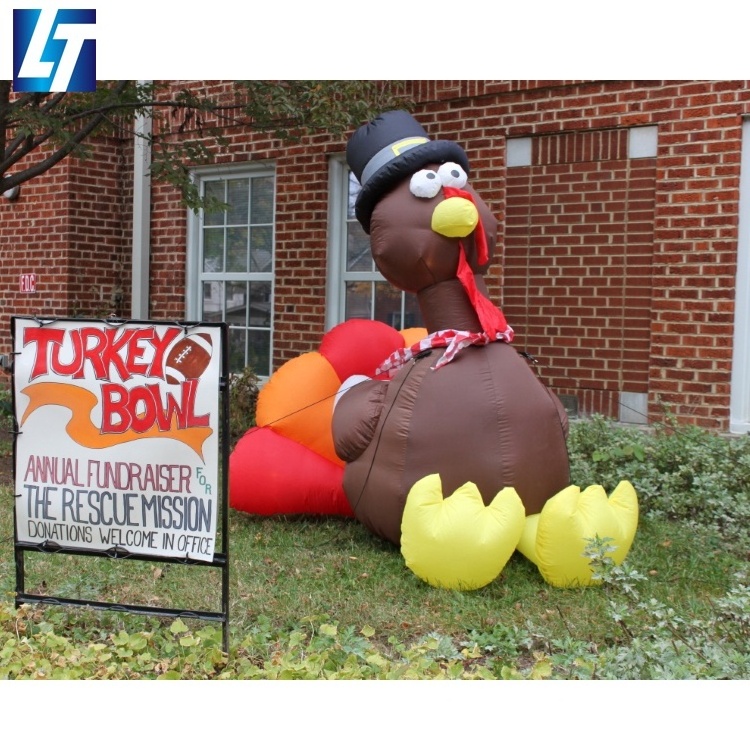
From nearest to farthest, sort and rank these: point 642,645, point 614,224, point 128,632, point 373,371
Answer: point 642,645 → point 128,632 → point 373,371 → point 614,224

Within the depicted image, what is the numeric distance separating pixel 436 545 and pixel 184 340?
58.2 inches

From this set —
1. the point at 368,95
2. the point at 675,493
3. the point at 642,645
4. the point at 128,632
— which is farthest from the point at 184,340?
the point at 368,95

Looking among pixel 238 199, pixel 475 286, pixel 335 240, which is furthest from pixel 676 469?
pixel 238 199

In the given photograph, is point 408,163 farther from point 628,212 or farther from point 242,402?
point 242,402

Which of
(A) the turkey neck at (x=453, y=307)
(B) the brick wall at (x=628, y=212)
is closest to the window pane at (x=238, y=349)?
(B) the brick wall at (x=628, y=212)

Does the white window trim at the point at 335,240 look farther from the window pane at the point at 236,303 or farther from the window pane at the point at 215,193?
the window pane at the point at 215,193

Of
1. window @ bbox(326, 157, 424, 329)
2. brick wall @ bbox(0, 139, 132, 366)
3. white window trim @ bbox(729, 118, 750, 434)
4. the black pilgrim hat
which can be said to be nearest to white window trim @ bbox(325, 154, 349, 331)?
window @ bbox(326, 157, 424, 329)

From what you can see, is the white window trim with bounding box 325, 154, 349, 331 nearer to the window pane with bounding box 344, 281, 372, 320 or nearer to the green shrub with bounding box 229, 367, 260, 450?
the window pane with bounding box 344, 281, 372, 320

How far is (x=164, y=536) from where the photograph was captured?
3559 millimetres

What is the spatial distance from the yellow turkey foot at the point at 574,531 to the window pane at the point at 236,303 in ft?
17.2

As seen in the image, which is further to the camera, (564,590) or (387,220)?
(387,220)

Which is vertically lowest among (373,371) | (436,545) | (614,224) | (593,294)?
(436,545)

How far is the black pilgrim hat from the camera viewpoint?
4824mm

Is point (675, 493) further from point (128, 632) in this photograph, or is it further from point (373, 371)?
point (128, 632)
